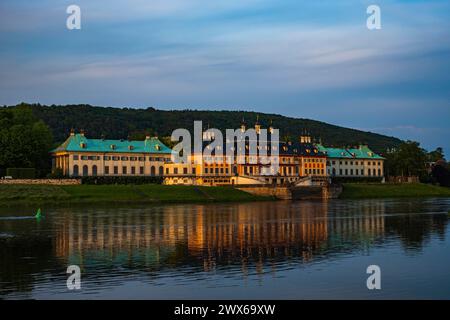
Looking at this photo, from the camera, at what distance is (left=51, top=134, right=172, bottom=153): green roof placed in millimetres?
110438

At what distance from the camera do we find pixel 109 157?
369 ft

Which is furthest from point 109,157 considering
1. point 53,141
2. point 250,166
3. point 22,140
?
point 250,166

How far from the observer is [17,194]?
8081cm

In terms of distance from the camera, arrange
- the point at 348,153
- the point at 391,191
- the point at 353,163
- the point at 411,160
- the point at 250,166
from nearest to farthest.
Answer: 1. the point at 391,191
2. the point at 250,166
3. the point at 411,160
4. the point at 353,163
5. the point at 348,153

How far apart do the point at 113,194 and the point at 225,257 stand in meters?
55.3

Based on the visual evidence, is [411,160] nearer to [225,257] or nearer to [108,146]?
[108,146]

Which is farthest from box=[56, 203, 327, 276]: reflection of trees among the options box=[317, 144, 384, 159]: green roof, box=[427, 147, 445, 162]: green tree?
box=[427, 147, 445, 162]: green tree

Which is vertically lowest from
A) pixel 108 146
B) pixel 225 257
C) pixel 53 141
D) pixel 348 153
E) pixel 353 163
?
pixel 225 257

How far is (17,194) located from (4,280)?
56042 millimetres

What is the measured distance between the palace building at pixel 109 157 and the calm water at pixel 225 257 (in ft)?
173

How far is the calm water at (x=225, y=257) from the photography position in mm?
25078

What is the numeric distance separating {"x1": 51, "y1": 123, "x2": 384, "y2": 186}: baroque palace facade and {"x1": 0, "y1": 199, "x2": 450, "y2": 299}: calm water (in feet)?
175

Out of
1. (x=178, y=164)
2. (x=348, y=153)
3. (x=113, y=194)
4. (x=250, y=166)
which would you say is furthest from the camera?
(x=348, y=153)
